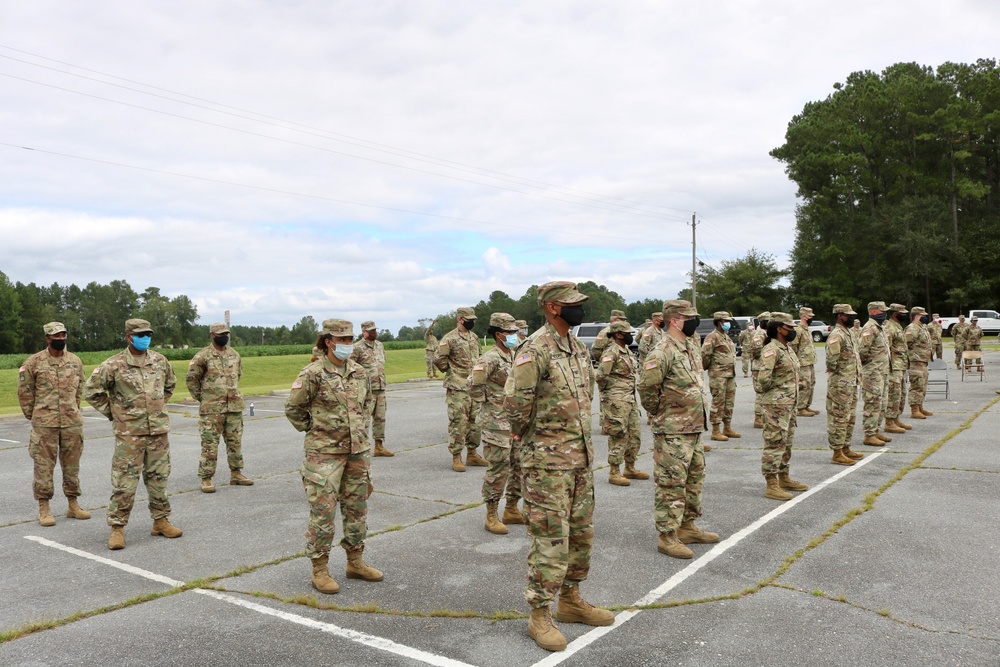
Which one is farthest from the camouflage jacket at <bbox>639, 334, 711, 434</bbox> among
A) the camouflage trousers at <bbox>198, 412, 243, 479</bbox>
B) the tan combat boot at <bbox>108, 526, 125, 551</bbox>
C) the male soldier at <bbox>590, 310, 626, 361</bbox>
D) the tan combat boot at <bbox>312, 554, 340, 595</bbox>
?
the camouflage trousers at <bbox>198, 412, 243, 479</bbox>

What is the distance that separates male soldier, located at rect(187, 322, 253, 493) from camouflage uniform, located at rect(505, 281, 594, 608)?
563cm

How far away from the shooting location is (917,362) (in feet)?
45.1

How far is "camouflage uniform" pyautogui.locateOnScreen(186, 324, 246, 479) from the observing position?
9.12 metres

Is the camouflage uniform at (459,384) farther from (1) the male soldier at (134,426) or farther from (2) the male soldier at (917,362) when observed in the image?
(2) the male soldier at (917,362)

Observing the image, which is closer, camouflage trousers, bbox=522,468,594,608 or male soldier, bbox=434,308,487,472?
camouflage trousers, bbox=522,468,594,608

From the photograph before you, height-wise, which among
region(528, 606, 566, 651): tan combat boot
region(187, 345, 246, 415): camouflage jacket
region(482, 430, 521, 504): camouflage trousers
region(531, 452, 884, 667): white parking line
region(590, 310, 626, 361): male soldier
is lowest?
region(531, 452, 884, 667): white parking line

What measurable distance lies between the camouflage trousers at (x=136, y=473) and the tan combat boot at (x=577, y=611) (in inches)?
167

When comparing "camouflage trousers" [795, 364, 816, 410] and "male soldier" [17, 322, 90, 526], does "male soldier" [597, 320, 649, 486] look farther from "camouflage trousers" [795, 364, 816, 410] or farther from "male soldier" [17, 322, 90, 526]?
"male soldier" [17, 322, 90, 526]

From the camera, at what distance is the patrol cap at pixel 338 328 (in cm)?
574

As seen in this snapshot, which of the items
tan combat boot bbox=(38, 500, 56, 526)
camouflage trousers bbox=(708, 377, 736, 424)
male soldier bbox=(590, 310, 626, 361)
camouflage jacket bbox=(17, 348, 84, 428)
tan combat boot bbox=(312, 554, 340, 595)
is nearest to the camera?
tan combat boot bbox=(312, 554, 340, 595)

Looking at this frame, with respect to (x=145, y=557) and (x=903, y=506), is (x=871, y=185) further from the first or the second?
(x=145, y=557)

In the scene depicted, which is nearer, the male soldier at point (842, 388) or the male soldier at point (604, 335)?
the male soldier at point (842, 388)

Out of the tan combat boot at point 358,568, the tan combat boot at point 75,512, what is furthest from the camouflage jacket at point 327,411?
the tan combat boot at point 75,512

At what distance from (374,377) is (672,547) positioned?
250 inches
